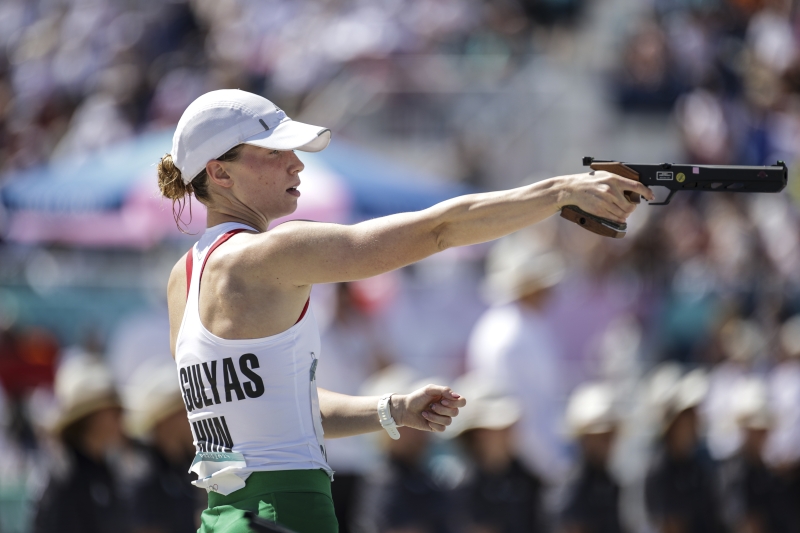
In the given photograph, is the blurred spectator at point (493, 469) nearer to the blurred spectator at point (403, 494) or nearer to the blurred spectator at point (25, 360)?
the blurred spectator at point (403, 494)

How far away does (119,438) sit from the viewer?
7.06 meters

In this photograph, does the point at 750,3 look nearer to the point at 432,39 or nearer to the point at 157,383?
the point at 432,39

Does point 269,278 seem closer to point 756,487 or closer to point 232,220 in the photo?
point 232,220

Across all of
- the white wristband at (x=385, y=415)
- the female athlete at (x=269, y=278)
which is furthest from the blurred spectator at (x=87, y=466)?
the white wristband at (x=385, y=415)

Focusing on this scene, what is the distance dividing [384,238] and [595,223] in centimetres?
55

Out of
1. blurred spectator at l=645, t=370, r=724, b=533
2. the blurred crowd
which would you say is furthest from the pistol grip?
blurred spectator at l=645, t=370, r=724, b=533

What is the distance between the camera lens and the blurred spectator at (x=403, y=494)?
283 inches

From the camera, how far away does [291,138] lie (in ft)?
11.1

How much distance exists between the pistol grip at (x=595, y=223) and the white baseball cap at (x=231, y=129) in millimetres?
744

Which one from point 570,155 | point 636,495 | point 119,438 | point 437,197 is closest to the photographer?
point 119,438

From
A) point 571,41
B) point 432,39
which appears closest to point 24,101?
point 432,39

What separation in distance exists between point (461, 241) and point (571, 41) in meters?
12.4

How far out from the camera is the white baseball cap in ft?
11.2

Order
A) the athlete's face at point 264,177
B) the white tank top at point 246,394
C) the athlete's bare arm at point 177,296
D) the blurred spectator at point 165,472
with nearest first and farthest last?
the white tank top at point 246,394 → the athlete's face at point 264,177 → the athlete's bare arm at point 177,296 → the blurred spectator at point 165,472
